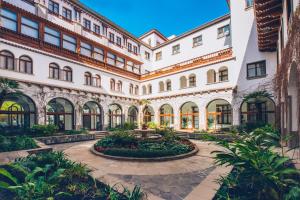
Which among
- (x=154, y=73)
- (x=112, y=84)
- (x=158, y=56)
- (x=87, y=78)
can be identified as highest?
(x=158, y=56)

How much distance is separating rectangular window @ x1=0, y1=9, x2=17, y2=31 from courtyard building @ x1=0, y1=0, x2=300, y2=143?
0.25ft

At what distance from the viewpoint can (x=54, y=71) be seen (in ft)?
55.5

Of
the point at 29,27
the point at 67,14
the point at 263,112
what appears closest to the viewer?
the point at 29,27

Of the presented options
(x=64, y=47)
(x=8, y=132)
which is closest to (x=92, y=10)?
(x=64, y=47)

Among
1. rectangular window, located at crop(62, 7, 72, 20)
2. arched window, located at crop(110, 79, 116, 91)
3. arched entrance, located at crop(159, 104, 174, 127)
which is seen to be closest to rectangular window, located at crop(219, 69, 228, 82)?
arched entrance, located at crop(159, 104, 174, 127)

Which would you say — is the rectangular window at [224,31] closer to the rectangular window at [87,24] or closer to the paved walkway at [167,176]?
the rectangular window at [87,24]

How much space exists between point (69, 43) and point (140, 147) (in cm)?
1494

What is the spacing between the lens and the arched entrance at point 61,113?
17.0 meters

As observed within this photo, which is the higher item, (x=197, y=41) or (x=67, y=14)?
(x=67, y=14)

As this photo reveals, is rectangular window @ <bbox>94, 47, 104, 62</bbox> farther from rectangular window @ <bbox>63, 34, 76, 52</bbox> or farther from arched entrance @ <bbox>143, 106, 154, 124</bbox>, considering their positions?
arched entrance @ <bbox>143, 106, 154, 124</bbox>

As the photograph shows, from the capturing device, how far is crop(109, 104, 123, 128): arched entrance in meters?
22.9

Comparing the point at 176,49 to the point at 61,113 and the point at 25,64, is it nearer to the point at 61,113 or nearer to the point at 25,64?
the point at 61,113

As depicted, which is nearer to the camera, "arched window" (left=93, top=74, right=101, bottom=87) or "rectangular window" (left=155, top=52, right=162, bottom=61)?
"arched window" (left=93, top=74, right=101, bottom=87)

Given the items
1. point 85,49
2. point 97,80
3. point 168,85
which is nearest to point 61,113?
point 97,80
